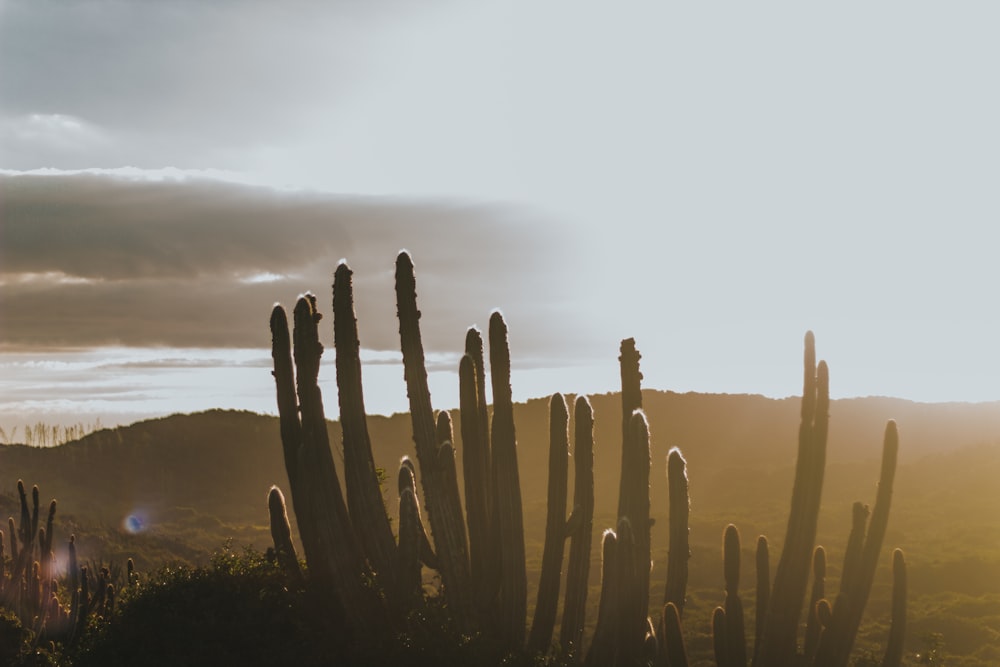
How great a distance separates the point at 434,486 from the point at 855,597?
322 inches

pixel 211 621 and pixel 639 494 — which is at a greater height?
pixel 639 494

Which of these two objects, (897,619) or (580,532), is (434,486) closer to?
(580,532)

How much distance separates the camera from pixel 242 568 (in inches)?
694

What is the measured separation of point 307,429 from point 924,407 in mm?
92583

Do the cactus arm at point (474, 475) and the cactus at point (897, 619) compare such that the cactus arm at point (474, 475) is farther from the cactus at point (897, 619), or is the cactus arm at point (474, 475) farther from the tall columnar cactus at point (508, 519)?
the cactus at point (897, 619)

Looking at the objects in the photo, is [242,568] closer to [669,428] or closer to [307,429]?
[307,429]

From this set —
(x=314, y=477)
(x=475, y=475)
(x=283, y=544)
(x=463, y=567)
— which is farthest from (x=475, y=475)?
(x=283, y=544)

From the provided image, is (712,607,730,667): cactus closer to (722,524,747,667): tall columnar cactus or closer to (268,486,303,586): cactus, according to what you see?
(722,524,747,667): tall columnar cactus

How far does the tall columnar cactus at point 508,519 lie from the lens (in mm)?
16859

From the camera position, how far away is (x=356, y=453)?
1656 cm

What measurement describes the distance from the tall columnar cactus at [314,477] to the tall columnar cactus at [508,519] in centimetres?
241

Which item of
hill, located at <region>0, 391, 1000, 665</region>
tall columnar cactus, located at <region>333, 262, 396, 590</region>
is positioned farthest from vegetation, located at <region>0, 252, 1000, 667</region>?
hill, located at <region>0, 391, 1000, 665</region>

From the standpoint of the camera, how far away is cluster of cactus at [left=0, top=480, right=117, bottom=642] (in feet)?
68.0

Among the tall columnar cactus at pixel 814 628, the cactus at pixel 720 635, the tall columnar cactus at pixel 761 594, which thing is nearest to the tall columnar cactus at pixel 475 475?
the cactus at pixel 720 635
